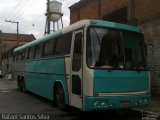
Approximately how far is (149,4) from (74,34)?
6024 mm

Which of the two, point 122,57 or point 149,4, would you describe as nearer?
point 122,57

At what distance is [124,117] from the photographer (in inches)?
428

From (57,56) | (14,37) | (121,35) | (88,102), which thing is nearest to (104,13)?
(57,56)

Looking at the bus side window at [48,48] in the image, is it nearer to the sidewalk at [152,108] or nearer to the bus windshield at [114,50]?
the bus windshield at [114,50]

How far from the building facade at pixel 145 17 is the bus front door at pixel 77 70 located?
5.15 m

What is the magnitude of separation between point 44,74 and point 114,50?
198 inches

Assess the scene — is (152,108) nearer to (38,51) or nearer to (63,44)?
(63,44)

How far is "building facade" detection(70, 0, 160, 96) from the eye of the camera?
592 inches

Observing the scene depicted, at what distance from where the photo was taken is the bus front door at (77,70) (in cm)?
1004

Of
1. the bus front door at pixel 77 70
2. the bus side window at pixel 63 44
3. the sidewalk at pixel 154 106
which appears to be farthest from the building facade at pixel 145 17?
the bus front door at pixel 77 70

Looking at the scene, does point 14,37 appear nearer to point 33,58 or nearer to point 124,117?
point 33,58

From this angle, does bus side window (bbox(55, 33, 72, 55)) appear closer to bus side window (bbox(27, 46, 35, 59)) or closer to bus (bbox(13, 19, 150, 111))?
bus (bbox(13, 19, 150, 111))

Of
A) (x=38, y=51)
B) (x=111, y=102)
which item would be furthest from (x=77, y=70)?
(x=38, y=51)

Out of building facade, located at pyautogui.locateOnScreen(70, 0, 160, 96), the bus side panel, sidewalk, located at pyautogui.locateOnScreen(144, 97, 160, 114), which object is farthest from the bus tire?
building facade, located at pyautogui.locateOnScreen(70, 0, 160, 96)
